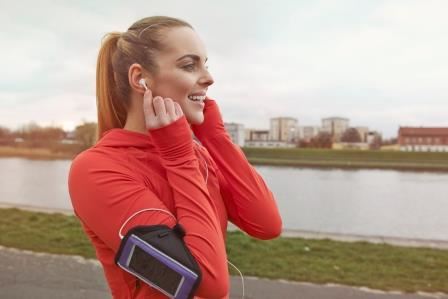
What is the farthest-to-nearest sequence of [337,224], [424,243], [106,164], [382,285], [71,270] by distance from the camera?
[337,224] → [424,243] → [71,270] → [382,285] → [106,164]

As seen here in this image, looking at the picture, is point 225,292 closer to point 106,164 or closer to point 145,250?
point 145,250

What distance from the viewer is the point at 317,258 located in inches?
213

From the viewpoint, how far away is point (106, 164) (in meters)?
1.16

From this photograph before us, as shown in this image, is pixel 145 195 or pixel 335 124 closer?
pixel 145 195

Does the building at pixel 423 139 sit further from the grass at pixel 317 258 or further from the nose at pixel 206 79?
the nose at pixel 206 79

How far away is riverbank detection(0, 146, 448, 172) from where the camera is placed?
38156mm

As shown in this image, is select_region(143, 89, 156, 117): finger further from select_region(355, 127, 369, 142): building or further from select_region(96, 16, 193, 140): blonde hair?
select_region(355, 127, 369, 142): building

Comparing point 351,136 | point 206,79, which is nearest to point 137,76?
point 206,79

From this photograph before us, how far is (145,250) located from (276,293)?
11.4 ft

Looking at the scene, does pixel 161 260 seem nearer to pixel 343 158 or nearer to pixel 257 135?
pixel 343 158

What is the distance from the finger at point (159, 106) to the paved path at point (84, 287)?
3.31m

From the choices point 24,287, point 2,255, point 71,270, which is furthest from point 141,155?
point 2,255

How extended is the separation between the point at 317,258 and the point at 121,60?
15.5ft

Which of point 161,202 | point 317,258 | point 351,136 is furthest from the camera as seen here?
point 351,136
